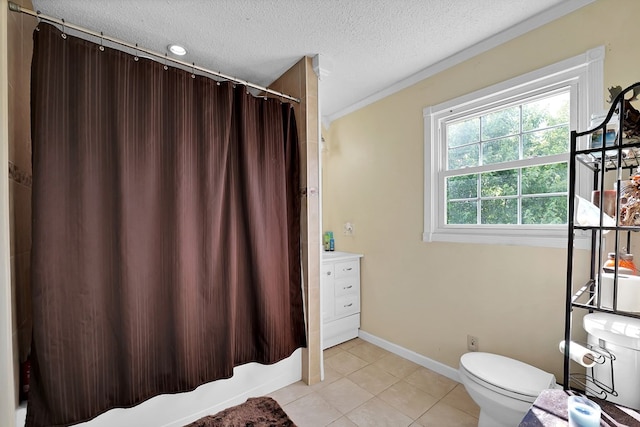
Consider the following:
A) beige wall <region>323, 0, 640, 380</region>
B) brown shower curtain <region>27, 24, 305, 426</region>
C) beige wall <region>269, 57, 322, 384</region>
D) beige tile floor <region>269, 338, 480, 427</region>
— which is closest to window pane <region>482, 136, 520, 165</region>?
beige wall <region>323, 0, 640, 380</region>

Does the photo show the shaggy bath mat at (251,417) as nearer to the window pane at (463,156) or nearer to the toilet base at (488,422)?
the toilet base at (488,422)

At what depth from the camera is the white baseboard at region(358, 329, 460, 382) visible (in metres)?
2.11

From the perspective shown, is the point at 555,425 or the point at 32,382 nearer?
the point at 555,425

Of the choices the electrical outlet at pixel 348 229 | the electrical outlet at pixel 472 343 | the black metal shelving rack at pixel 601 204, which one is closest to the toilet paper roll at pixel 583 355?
the black metal shelving rack at pixel 601 204

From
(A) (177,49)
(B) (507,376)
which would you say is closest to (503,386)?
(B) (507,376)

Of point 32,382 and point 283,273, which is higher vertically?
point 283,273

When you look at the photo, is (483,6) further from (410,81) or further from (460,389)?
(460,389)

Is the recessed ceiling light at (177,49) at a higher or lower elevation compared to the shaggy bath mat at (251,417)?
higher

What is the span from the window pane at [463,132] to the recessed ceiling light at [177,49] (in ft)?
6.49

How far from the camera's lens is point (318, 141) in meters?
2.13

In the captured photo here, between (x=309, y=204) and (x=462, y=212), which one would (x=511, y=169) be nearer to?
(x=462, y=212)

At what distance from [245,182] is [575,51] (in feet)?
6.70

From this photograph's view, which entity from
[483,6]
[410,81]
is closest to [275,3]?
[483,6]

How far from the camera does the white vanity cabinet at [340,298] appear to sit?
2.57 metres
